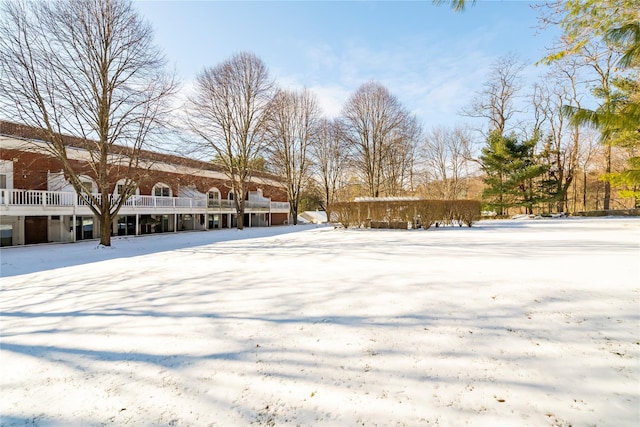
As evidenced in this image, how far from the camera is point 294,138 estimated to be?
93.1 ft

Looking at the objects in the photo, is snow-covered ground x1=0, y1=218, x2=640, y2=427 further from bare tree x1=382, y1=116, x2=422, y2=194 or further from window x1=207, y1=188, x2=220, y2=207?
bare tree x1=382, y1=116, x2=422, y2=194

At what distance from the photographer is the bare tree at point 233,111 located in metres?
21.3

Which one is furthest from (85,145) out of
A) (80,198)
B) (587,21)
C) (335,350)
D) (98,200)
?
(587,21)

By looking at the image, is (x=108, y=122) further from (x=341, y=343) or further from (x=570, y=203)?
(x=570, y=203)

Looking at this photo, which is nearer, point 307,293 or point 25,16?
point 307,293

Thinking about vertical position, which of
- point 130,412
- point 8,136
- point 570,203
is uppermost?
point 8,136

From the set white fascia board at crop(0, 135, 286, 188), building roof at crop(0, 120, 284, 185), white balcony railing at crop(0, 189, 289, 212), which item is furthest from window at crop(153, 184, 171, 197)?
building roof at crop(0, 120, 284, 185)

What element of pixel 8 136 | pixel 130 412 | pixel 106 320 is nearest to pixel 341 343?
pixel 130 412

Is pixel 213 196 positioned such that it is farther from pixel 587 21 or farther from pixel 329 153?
pixel 587 21

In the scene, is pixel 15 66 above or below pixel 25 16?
below

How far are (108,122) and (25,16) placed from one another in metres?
4.78

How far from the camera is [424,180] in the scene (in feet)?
124

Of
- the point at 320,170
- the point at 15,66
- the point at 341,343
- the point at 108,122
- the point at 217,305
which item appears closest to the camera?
the point at 341,343

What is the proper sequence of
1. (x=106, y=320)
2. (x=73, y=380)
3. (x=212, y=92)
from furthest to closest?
(x=212, y=92)
(x=106, y=320)
(x=73, y=380)
